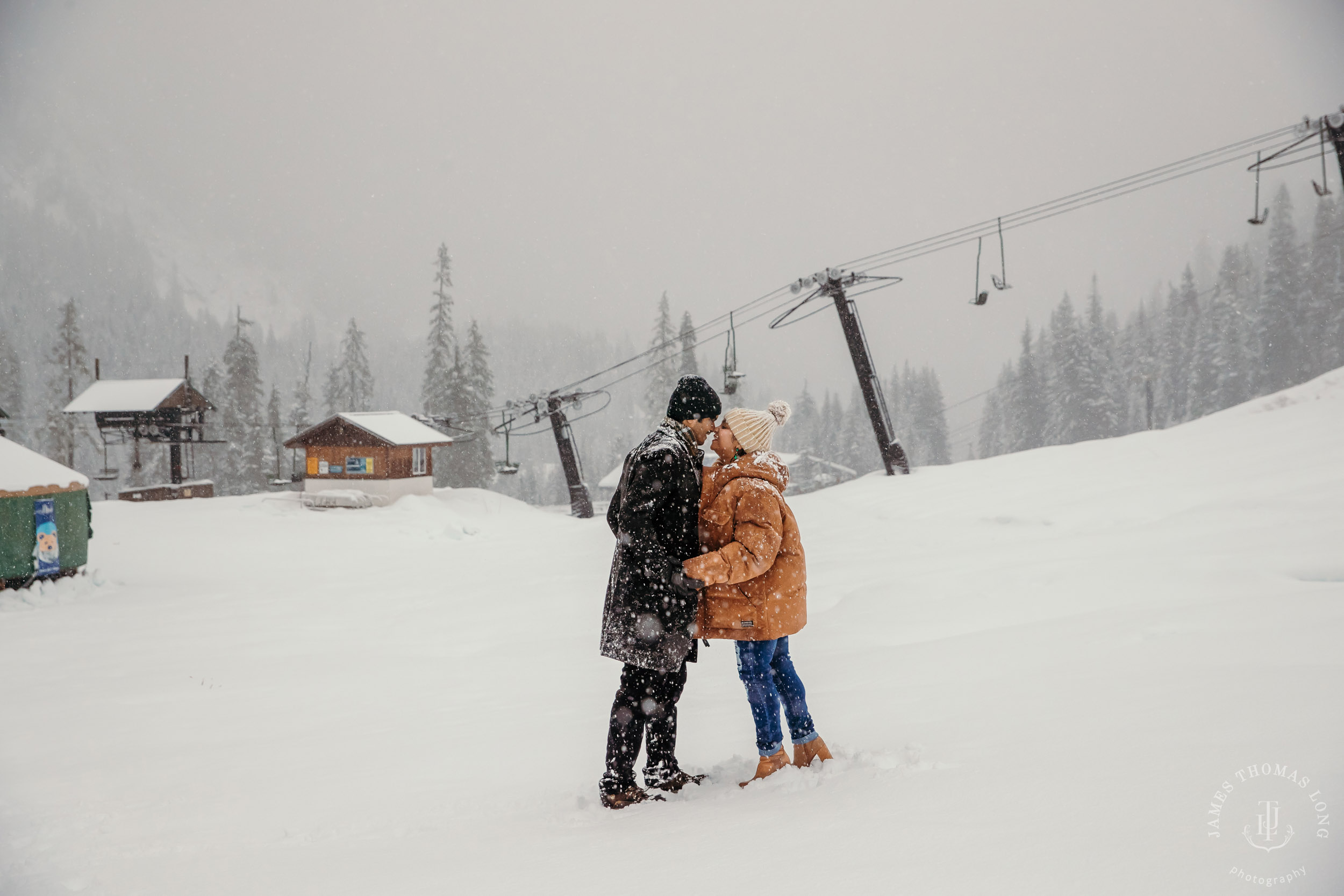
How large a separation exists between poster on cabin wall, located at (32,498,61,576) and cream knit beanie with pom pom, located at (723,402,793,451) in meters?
14.6

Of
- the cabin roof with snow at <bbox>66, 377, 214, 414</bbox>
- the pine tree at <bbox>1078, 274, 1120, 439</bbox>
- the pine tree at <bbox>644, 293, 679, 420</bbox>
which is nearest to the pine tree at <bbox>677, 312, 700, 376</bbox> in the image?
the pine tree at <bbox>644, 293, 679, 420</bbox>

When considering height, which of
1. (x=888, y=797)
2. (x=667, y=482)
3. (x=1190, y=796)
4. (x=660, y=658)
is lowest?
(x=888, y=797)

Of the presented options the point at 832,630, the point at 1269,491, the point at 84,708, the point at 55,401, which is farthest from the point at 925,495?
the point at 55,401

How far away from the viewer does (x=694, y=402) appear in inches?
139

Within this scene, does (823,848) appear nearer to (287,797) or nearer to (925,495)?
(287,797)

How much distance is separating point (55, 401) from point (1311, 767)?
64.9m

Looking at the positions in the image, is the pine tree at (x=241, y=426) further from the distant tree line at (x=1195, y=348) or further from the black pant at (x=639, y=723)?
the distant tree line at (x=1195, y=348)

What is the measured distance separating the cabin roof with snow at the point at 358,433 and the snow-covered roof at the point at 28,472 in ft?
56.4

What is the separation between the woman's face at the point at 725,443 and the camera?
3467 mm

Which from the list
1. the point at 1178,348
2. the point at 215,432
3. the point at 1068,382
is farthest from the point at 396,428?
the point at 1178,348

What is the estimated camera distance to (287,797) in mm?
3953

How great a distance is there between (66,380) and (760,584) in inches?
2351

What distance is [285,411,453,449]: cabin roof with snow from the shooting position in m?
30.8

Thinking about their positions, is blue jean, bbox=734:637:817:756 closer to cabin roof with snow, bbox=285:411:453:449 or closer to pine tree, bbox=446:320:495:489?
cabin roof with snow, bbox=285:411:453:449
